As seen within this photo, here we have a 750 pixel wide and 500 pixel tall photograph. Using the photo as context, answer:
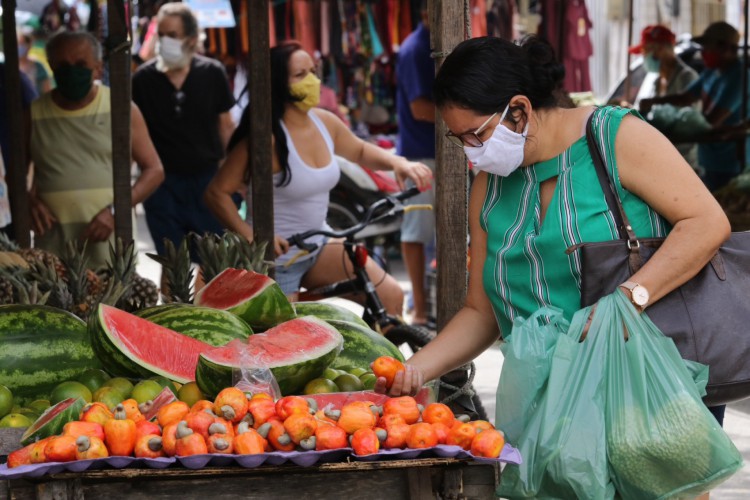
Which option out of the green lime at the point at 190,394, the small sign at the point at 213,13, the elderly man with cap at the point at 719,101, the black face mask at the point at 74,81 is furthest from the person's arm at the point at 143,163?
the elderly man with cap at the point at 719,101

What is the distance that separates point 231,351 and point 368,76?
11.9 meters

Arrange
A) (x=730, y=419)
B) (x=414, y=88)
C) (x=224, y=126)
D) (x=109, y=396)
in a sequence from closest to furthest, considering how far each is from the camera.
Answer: (x=109, y=396) < (x=730, y=419) < (x=224, y=126) < (x=414, y=88)

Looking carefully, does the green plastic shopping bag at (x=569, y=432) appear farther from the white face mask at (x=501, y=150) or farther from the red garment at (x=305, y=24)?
the red garment at (x=305, y=24)

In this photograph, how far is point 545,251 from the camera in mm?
3016

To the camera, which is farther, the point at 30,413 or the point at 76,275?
the point at 76,275

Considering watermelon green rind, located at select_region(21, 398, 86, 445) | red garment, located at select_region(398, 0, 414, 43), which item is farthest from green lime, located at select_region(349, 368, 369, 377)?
red garment, located at select_region(398, 0, 414, 43)

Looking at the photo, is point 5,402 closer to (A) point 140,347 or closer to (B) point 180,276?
(A) point 140,347

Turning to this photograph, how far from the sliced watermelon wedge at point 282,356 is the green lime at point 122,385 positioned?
0.64 ft

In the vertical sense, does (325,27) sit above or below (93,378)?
above

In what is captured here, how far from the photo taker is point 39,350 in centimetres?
369

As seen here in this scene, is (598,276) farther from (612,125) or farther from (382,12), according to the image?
(382,12)

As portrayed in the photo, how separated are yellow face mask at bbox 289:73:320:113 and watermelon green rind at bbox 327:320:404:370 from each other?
2.14m

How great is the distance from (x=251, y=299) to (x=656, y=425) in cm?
163

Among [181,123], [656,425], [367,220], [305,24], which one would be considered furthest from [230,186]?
[305,24]
